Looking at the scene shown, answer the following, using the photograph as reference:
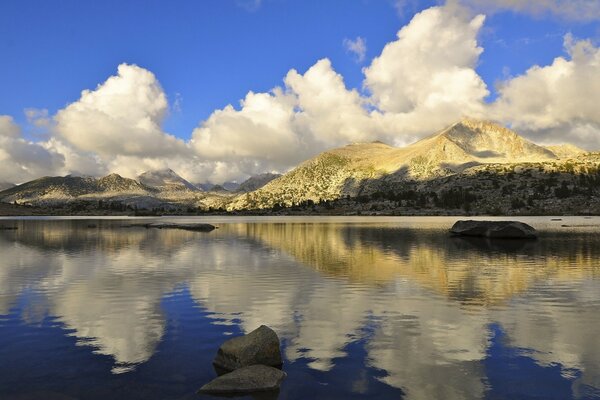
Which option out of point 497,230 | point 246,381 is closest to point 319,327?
point 246,381

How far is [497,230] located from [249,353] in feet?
291

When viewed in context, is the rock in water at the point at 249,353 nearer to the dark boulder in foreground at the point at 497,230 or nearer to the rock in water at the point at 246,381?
the rock in water at the point at 246,381

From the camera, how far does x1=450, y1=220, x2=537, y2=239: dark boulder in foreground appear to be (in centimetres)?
9382

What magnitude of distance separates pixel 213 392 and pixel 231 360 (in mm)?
2618

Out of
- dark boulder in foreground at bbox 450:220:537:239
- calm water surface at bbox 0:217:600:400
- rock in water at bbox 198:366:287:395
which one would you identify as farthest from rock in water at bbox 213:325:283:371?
dark boulder in foreground at bbox 450:220:537:239

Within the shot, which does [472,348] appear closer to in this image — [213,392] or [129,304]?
[213,392]

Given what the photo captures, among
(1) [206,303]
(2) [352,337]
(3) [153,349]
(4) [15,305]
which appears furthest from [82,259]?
(2) [352,337]

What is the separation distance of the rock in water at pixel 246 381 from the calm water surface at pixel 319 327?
547 mm

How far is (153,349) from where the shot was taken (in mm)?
21844

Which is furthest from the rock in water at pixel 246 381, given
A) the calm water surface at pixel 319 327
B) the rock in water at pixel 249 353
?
the rock in water at pixel 249 353

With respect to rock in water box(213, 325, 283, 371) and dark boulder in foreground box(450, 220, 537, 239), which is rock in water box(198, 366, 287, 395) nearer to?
rock in water box(213, 325, 283, 371)

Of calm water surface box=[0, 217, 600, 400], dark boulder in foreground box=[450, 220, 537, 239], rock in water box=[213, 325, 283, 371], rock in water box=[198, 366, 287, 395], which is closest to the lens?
rock in water box=[198, 366, 287, 395]

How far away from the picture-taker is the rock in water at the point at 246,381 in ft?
54.7

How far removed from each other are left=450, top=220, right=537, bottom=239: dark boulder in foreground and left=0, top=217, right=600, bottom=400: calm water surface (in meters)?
43.1
